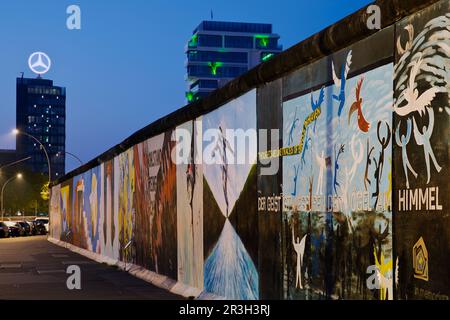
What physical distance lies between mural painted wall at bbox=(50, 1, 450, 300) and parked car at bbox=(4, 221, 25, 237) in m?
Result: 51.7

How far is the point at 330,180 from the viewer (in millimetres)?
9453

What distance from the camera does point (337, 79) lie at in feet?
30.6

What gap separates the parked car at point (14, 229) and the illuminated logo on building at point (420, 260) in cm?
6123

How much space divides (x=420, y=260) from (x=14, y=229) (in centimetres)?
6361

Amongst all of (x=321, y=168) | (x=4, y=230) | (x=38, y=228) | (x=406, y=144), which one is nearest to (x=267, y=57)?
(x=38, y=228)

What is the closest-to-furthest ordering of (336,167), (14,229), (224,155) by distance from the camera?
(336,167) → (224,155) → (14,229)

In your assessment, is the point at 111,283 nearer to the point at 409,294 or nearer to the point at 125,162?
the point at 125,162

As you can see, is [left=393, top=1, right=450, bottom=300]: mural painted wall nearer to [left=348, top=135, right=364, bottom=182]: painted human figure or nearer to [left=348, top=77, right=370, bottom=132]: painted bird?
[left=348, top=77, right=370, bottom=132]: painted bird

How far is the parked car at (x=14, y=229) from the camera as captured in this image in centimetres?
6681

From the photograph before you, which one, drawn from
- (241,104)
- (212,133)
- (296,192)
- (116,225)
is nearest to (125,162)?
(116,225)

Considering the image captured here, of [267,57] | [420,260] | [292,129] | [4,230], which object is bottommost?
[4,230]

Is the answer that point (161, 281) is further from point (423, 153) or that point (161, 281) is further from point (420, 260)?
point (423, 153)

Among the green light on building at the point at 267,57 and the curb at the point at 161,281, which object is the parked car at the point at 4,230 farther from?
the curb at the point at 161,281

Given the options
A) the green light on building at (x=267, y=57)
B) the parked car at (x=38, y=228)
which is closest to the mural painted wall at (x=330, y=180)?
the green light on building at (x=267, y=57)
